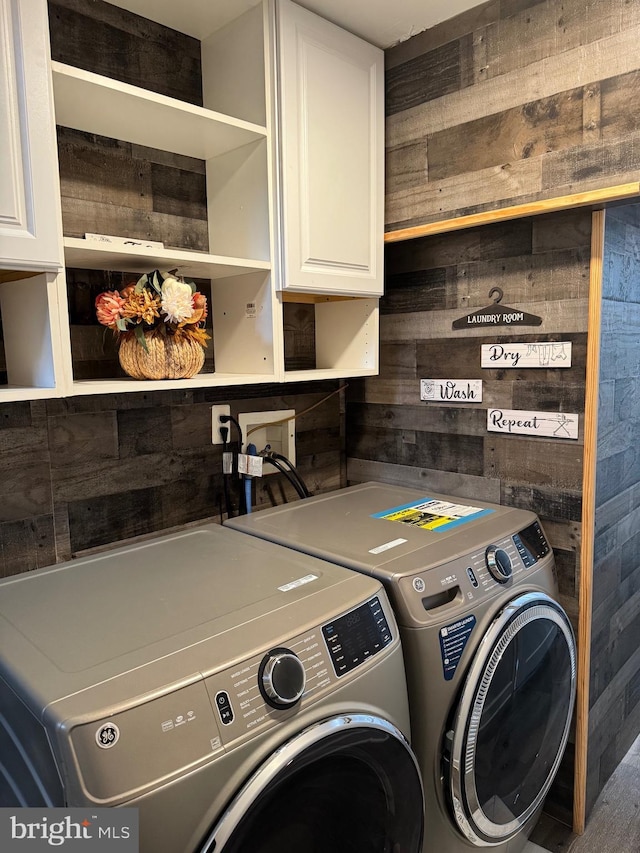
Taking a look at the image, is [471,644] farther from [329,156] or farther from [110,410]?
[329,156]

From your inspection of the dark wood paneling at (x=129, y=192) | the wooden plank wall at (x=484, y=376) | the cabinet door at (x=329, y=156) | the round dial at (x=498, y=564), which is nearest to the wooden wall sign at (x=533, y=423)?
the wooden plank wall at (x=484, y=376)

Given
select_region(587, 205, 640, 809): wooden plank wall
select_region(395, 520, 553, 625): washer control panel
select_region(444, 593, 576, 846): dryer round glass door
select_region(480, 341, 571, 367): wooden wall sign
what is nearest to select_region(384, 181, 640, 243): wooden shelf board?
select_region(587, 205, 640, 809): wooden plank wall

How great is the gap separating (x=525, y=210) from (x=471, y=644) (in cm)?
107

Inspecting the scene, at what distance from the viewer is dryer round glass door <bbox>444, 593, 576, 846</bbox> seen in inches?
52.7

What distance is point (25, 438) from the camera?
149 cm

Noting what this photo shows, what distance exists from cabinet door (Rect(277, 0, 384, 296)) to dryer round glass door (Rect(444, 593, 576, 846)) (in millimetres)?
1028

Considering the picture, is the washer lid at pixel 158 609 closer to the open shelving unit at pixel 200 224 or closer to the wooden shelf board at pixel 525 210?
the open shelving unit at pixel 200 224

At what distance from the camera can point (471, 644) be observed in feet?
4.45

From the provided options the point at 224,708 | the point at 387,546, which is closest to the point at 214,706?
the point at 224,708

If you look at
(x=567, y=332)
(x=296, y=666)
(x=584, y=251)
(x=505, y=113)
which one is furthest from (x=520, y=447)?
(x=296, y=666)

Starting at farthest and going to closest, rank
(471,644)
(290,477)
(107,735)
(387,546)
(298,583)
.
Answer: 1. (290,477)
2. (387,546)
3. (471,644)
4. (298,583)
5. (107,735)

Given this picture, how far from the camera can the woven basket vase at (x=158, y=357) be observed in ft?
4.66

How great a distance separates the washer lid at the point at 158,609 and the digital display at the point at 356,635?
0.02 meters

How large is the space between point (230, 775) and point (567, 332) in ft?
4.45
